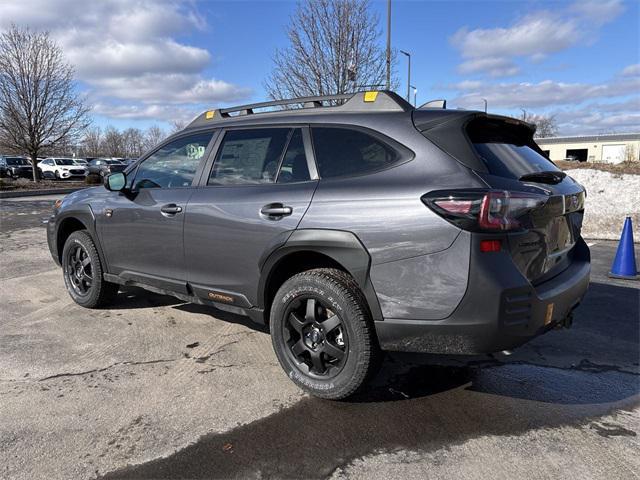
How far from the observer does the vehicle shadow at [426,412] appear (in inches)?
99.4

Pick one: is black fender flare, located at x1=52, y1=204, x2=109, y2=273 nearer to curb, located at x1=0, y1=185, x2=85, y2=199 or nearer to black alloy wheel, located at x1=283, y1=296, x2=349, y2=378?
black alloy wheel, located at x1=283, y1=296, x2=349, y2=378

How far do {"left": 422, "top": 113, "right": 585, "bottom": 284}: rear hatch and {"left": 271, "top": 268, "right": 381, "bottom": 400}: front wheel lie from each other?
0.96 meters

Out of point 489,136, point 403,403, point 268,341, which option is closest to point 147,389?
point 268,341

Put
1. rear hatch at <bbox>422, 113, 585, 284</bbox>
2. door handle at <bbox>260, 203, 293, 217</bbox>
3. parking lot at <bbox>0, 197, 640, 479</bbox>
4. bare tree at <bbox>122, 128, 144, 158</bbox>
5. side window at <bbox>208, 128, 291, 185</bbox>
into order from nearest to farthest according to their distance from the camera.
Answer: parking lot at <bbox>0, 197, 640, 479</bbox>, rear hatch at <bbox>422, 113, 585, 284</bbox>, door handle at <bbox>260, 203, 293, 217</bbox>, side window at <bbox>208, 128, 291, 185</bbox>, bare tree at <bbox>122, 128, 144, 158</bbox>

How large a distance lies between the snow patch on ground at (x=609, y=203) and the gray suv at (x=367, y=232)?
8.16m

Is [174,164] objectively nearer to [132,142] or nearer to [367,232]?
[367,232]

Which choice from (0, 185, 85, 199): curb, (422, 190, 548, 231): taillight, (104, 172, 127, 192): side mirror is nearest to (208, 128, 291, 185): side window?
(104, 172, 127, 192): side mirror

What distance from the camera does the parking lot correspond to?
2500 millimetres

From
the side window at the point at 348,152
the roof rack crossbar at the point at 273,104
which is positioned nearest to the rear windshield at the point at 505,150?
the side window at the point at 348,152

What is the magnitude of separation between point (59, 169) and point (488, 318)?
37.9 metres

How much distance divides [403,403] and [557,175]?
72.3 inches

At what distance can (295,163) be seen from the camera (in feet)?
11.0

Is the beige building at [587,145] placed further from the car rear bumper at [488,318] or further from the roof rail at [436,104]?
the car rear bumper at [488,318]

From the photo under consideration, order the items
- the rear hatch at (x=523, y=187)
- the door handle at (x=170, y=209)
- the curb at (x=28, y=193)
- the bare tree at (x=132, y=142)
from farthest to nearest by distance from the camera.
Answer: the bare tree at (x=132, y=142) → the curb at (x=28, y=193) → the door handle at (x=170, y=209) → the rear hatch at (x=523, y=187)
